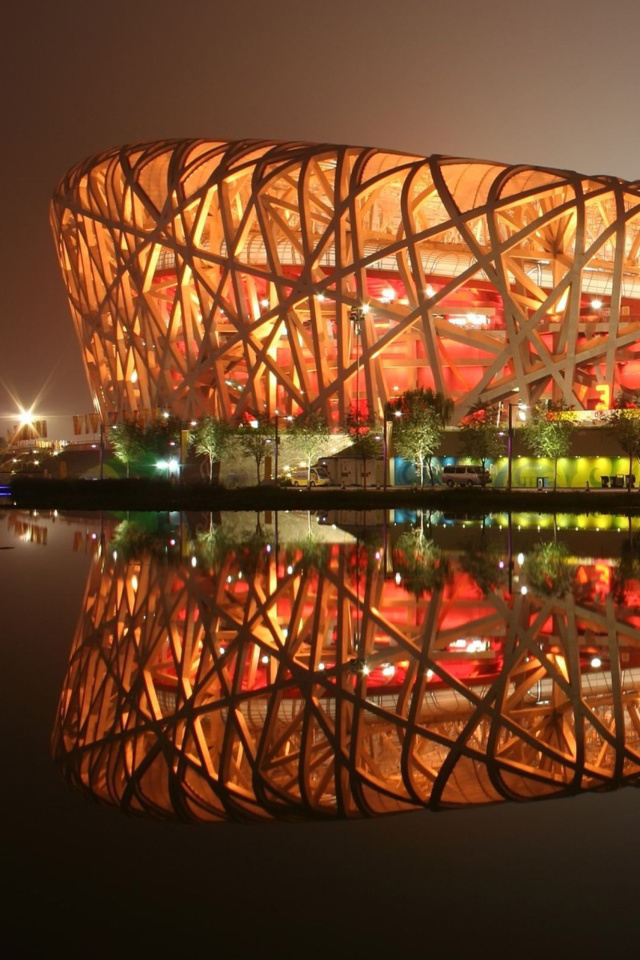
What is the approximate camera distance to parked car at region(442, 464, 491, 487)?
48.5 metres

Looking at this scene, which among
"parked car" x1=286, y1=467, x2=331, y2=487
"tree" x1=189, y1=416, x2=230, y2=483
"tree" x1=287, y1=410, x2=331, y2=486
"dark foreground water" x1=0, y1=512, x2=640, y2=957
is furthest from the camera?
"parked car" x1=286, y1=467, x2=331, y2=487

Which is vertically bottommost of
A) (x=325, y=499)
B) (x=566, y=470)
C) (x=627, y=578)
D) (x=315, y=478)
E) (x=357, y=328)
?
(x=627, y=578)

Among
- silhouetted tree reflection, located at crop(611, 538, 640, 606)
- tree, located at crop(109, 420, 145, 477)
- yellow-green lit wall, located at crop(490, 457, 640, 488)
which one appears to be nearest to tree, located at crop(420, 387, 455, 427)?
yellow-green lit wall, located at crop(490, 457, 640, 488)

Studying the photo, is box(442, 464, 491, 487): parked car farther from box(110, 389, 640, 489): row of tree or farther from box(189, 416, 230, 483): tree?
box(189, 416, 230, 483): tree

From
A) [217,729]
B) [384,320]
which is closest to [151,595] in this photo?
[217,729]

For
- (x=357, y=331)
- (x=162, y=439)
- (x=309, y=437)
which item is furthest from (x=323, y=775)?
(x=162, y=439)

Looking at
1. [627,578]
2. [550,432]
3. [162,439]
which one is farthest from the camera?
[162,439]

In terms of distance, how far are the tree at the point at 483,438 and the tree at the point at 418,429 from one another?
1.40 meters

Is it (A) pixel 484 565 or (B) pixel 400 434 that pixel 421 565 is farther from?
(B) pixel 400 434

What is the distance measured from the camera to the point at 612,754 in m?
5.76

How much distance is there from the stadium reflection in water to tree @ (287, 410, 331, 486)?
115 ft

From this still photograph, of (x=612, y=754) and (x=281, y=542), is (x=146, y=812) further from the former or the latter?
(x=281, y=542)

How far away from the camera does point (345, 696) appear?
6.96 meters

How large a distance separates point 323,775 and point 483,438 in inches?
1730
